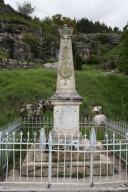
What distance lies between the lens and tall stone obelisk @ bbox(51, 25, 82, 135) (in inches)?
459

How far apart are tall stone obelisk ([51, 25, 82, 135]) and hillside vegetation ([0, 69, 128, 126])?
7368 mm

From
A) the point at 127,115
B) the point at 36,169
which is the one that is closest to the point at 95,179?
the point at 36,169

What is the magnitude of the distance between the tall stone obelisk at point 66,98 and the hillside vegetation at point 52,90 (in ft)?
24.2

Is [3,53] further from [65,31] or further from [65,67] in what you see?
[65,67]

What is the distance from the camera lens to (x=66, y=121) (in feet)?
38.3

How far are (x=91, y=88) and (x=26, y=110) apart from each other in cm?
734

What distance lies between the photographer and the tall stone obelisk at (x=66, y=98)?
11664 mm

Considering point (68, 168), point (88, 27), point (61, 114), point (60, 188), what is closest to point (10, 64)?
point (61, 114)

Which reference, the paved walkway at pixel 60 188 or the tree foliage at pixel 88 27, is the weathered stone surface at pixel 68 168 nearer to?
the paved walkway at pixel 60 188

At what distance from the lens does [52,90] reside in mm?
24000

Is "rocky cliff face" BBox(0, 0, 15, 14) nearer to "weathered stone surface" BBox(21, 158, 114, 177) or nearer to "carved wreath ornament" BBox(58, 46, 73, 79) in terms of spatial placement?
"carved wreath ornament" BBox(58, 46, 73, 79)

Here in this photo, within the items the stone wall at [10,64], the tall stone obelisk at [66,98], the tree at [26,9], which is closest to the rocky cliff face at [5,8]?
the tree at [26,9]

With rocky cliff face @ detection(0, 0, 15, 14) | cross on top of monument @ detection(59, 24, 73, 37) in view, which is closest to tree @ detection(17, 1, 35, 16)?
rocky cliff face @ detection(0, 0, 15, 14)

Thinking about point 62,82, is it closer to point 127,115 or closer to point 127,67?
point 127,115
